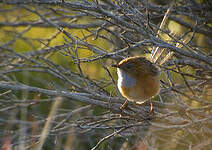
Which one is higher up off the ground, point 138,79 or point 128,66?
point 128,66

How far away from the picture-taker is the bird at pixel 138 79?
3875 millimetres

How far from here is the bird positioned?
3.88 meters

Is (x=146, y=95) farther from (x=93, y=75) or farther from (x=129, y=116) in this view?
(x=93, y=75)

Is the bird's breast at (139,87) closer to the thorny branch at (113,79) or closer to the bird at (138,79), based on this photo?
the bird at (138,79)

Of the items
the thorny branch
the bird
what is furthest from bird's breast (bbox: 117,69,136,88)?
the thorny branch

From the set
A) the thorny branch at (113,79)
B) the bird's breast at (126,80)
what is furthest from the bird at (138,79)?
the thorny branch at (113,79)

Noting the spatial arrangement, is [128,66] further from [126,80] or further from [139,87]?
[139,87]

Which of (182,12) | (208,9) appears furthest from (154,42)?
(208,9)

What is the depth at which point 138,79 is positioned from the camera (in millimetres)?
3977

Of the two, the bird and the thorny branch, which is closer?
the thorny branch

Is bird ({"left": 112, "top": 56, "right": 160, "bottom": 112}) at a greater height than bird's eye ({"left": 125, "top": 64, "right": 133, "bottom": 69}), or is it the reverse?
bird's eye ({"left": 125, "top": 64, "right": 133, "bottom": 69})

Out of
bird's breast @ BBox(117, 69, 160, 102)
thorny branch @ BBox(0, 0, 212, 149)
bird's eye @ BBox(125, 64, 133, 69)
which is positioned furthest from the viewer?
bird's eye @ BBox(125, 64, 133, 69)

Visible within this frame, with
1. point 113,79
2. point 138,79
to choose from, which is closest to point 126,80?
point 138,79

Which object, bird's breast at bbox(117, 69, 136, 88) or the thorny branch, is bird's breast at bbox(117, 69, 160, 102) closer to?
bird's breast at bbox(117, 69, 136, 88)
